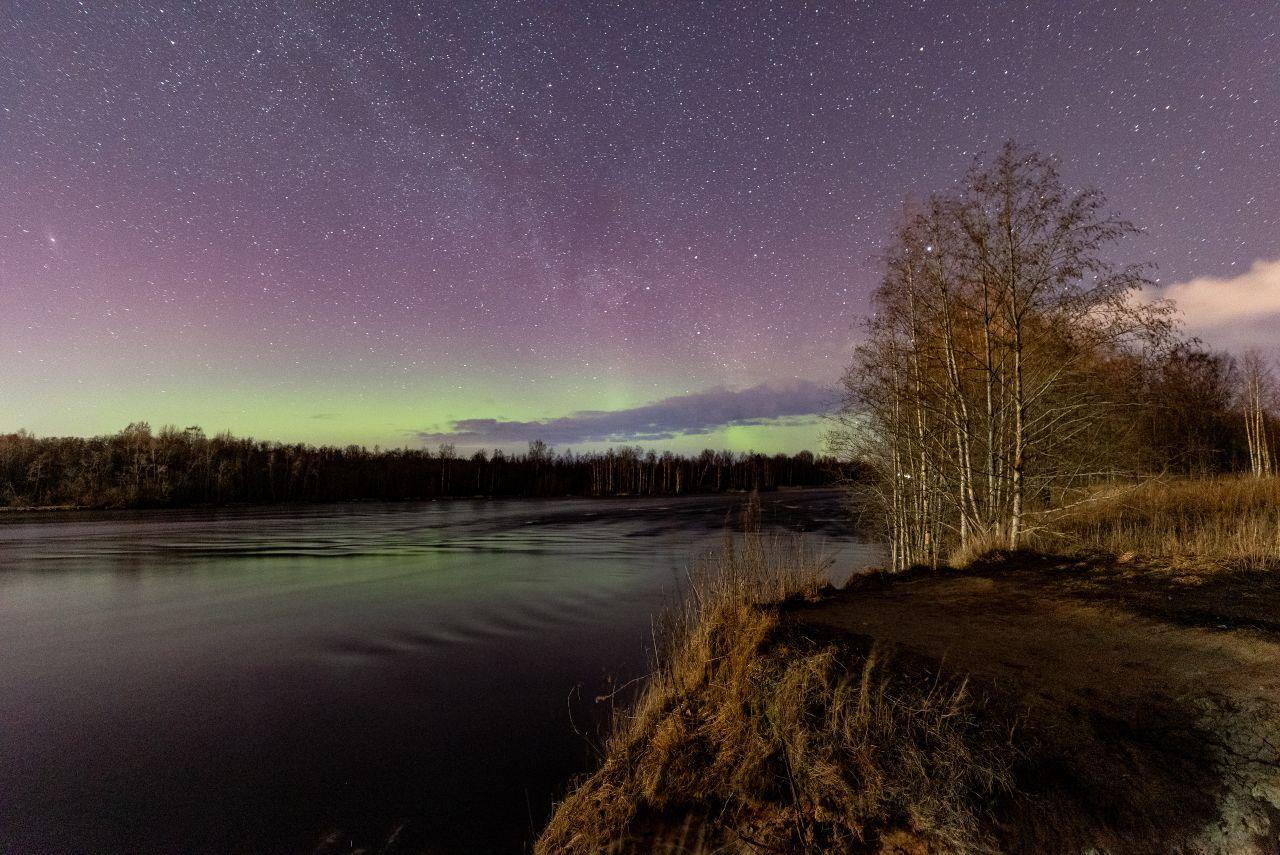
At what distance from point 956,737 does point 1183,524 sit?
1542 cm

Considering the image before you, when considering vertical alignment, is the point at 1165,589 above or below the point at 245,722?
above

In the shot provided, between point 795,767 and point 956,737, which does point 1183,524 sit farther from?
point 795,767

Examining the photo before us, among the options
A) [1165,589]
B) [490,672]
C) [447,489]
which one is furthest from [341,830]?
[447,489]

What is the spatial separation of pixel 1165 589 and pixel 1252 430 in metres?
53.0

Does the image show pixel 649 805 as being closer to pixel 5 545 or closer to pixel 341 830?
pixel 341 830

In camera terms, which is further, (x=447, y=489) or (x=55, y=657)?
(x=447, y=489)

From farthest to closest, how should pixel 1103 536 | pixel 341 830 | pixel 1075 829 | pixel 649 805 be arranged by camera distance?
pixel 1103 536, pixel 341 830, pixel 649 805, pixel 1075 829

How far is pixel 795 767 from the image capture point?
450cm

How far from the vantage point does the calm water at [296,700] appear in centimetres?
527

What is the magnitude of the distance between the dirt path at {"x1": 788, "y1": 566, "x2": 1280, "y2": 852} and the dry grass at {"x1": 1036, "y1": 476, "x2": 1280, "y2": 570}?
2.21 m

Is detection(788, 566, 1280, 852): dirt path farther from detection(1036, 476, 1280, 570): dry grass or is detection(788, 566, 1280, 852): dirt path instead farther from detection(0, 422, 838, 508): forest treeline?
detection(0, 422, 838, 508): forest treeline

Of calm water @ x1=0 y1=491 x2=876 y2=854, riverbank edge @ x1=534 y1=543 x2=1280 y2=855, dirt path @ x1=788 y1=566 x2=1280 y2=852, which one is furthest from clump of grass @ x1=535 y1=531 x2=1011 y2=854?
calm water @ x1=0 y1=491 x2=876 y2=854

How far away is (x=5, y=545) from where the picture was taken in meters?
28.4

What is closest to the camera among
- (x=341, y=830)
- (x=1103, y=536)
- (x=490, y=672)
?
(x=341, y=830)
